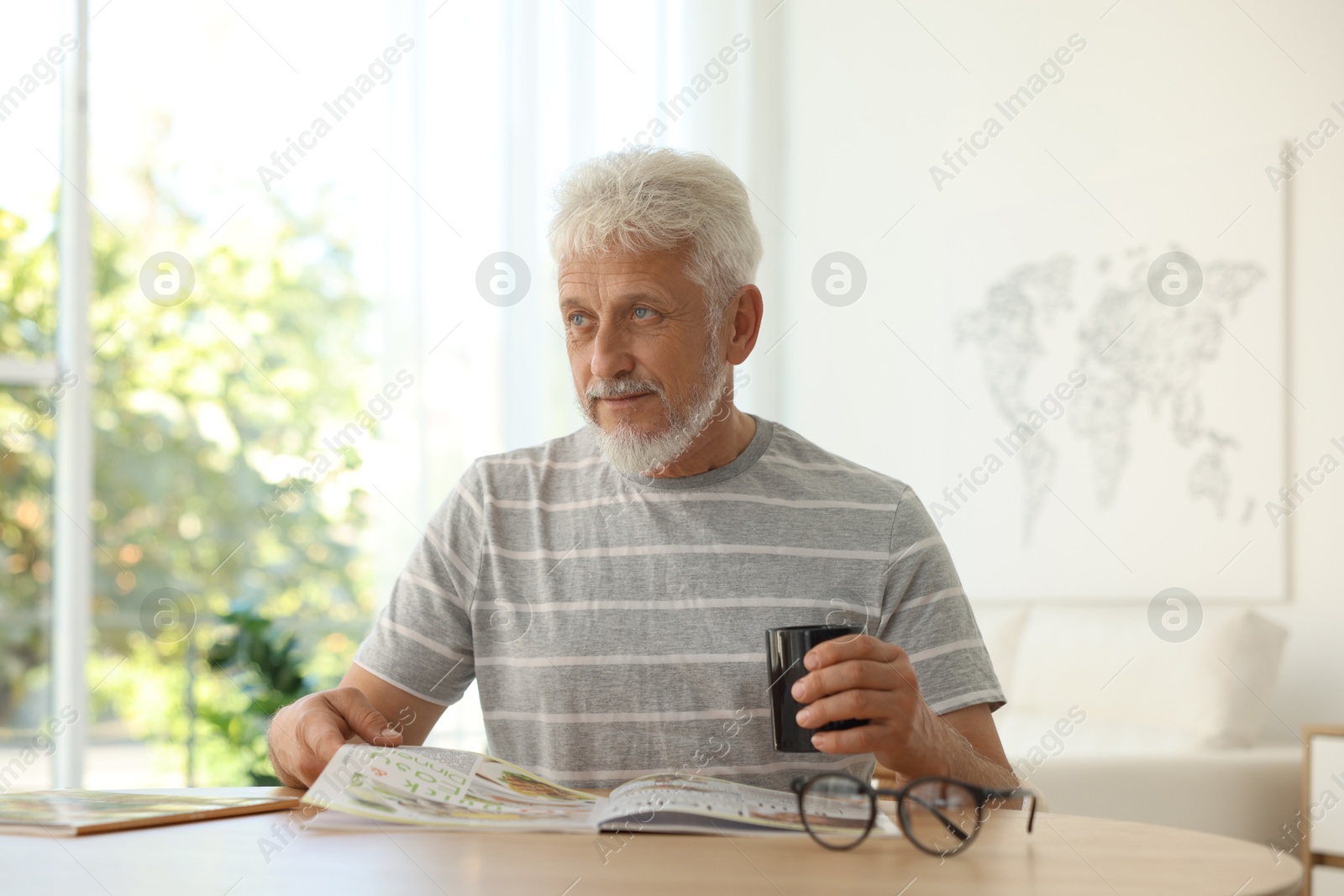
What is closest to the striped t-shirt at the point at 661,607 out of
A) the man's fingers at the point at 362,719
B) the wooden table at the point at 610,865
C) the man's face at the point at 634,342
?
the man's face at the point at 634,342

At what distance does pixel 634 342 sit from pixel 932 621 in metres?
0.53

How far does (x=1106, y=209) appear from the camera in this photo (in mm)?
3461

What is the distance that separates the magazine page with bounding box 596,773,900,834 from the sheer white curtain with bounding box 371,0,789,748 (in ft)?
8.26

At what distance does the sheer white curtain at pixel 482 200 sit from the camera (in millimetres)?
3533

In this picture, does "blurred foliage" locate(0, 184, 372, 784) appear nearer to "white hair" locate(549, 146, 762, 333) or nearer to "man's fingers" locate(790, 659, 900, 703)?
"white hair" locate(549, 146, 762, 333)

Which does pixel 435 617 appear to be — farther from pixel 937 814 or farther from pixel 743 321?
pixel 937 814

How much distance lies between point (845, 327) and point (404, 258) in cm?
154

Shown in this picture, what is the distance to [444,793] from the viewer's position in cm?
103

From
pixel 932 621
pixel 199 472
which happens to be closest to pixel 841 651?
pixel 932 621

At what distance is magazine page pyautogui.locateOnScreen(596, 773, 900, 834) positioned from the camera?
3.01 feet

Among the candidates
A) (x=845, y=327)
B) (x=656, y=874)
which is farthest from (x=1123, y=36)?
(x=656, y=874)

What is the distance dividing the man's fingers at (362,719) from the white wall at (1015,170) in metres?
2.62

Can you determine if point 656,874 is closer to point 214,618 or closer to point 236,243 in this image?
point 214,618

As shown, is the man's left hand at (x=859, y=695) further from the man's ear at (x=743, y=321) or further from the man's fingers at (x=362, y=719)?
the man's ear at (x=743, y=321)
